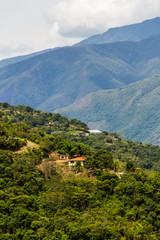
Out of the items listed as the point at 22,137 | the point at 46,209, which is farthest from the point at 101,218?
the point at 22,137

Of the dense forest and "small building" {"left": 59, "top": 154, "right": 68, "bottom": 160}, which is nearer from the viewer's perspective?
the dense forest

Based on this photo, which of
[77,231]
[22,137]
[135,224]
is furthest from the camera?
[22,137]

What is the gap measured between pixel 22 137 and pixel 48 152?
244 inches

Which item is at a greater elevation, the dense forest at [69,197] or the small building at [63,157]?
the small building at [63,157]

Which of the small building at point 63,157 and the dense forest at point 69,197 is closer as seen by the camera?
the dense forest at point 69,197

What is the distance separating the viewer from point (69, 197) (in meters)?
38.2

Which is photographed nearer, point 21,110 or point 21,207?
point 21,207

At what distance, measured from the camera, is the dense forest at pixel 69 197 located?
Answer: 32594 mm

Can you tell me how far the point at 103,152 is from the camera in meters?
54.5

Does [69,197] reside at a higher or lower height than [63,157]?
lower

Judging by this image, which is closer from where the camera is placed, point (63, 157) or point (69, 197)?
point (69, 197)

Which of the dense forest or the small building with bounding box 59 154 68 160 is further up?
the small building with bounding box 59 154 68 160

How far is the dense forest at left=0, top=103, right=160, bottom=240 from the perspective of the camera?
32594 millimetres

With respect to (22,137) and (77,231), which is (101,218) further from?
(22,137)
